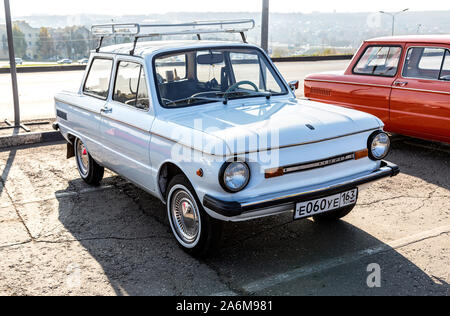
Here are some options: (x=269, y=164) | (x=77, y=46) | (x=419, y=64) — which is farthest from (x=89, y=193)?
(x=77, y=46)

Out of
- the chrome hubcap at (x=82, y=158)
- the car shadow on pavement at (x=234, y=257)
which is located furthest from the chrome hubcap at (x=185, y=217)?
the chrome hubcap at (x=82, y=158)

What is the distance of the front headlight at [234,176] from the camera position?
139 inches

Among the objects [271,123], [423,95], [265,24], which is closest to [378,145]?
[271,123]

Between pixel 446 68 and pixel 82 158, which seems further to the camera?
pixel 446 68

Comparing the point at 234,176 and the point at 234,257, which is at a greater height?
the point at 234,176

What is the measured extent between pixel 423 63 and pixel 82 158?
5.08 meters

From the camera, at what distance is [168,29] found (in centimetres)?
539

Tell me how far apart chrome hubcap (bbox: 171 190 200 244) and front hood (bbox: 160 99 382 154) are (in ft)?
A: 2.07

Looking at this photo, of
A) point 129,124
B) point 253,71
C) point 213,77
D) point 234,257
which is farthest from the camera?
point 253,71

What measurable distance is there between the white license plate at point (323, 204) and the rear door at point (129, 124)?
1.43m

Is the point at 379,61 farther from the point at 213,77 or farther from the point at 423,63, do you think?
the point at 213,77

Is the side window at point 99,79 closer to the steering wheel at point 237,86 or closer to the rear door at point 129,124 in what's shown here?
the rear door at point 129,124

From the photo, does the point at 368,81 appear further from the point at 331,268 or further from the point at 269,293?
the point at 269,293

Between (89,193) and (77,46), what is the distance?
2578 centimetres
